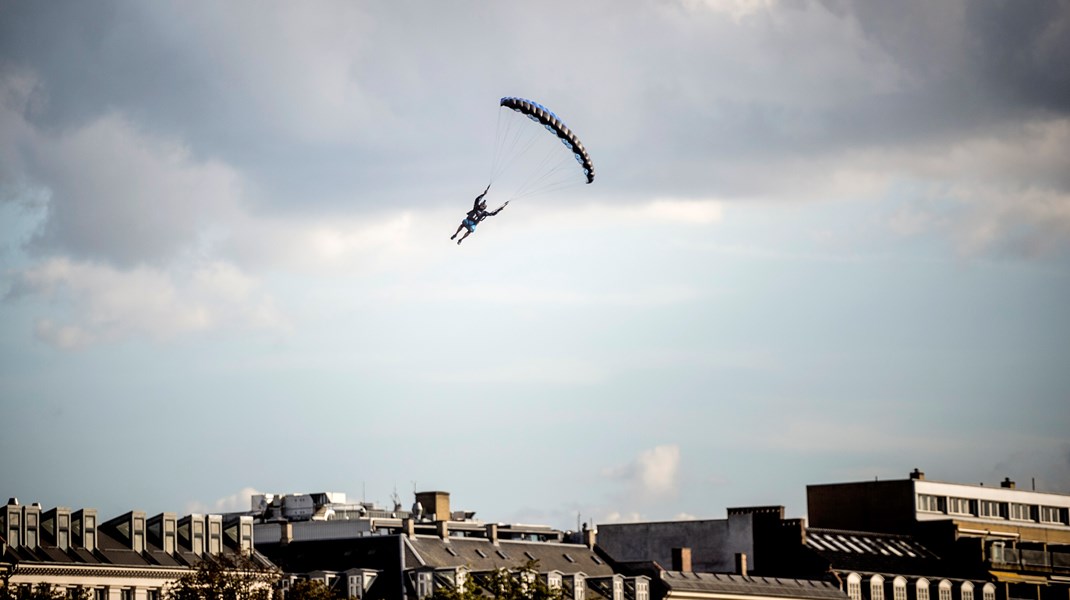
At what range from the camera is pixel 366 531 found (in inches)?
5522

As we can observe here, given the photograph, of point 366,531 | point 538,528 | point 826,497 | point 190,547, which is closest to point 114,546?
point 190,547

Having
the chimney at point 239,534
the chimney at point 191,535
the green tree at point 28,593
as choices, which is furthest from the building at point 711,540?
the green tree at point 28,593

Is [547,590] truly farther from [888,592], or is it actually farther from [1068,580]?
[1068,580]

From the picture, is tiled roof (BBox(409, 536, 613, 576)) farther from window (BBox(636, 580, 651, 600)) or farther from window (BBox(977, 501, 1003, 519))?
window (BBox(977, 501, 1003, 519))

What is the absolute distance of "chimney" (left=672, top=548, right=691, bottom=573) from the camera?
147 m

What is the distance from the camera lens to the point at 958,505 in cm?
18762

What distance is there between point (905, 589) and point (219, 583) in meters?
68.6

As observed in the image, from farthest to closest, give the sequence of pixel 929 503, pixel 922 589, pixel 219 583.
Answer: pixel 929 503 → pixel 922 589 → pixel 219 583

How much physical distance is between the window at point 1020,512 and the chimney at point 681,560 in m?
58.9

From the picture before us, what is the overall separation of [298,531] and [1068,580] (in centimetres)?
7427

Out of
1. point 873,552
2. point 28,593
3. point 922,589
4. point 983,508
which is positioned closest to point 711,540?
point 873,552

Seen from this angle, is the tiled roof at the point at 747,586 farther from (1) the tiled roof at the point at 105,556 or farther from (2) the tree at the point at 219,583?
(2) the tree at the point at 219,583

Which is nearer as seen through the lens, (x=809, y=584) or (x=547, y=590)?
(x=547, y=590)

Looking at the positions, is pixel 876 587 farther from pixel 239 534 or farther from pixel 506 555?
pixel 239 534
